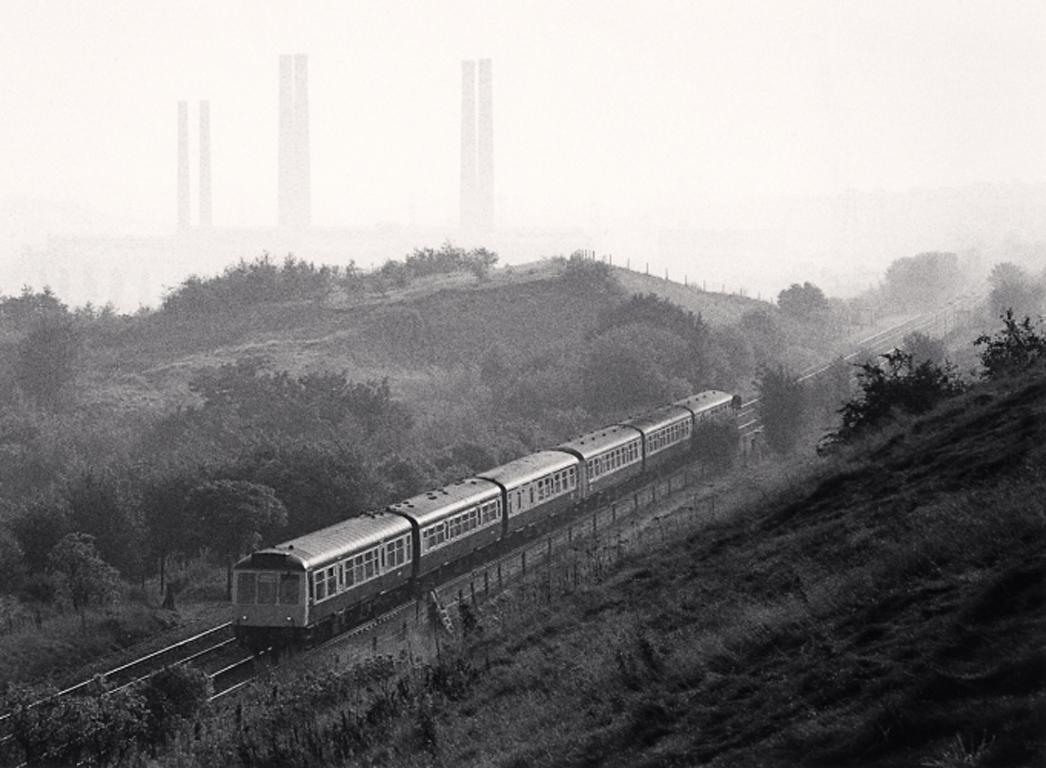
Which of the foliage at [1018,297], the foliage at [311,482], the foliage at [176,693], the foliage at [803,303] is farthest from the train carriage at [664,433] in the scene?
the foliage at [803,303]

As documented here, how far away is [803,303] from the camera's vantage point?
120 metres

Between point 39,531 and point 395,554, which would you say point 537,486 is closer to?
point 395,554

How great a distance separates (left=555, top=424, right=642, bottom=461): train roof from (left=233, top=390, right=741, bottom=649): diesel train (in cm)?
5

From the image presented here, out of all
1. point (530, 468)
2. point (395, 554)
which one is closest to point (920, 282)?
point (530, 468)

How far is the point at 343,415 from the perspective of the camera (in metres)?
65.4

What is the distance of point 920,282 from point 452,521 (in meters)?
128

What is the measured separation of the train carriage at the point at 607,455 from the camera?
157 ft

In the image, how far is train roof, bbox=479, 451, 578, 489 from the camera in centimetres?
4206

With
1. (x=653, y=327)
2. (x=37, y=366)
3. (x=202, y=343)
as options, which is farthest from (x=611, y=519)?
(x=202, y=343)

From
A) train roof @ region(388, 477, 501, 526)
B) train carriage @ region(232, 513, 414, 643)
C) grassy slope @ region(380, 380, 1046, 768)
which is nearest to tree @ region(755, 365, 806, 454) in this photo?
train roof @ region(388, 477, 501, 526)

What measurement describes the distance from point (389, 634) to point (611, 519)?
1567cm

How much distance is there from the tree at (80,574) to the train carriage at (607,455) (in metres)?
17.1

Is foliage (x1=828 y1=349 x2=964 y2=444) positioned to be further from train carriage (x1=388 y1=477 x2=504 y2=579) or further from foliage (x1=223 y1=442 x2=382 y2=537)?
foliage (x1=223 y1=442 x2=382 y2=537)

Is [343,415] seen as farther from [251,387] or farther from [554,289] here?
[554,289]
